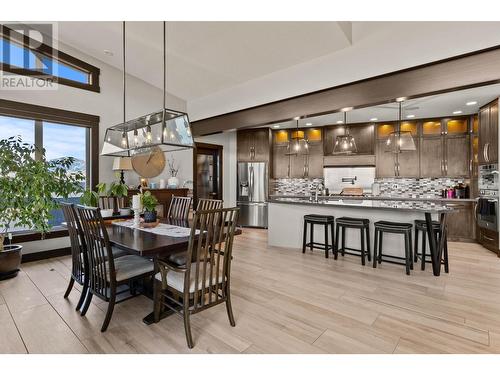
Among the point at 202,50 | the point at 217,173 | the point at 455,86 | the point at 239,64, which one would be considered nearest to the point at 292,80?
the point at 239,64

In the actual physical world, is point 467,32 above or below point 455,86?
above

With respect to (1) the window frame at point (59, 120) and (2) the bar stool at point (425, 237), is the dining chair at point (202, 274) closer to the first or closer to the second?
(2) the bar stool at point (425, 237)

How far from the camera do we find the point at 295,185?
22.6 ft

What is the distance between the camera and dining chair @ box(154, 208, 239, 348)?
1.88 meters

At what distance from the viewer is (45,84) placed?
420 cm

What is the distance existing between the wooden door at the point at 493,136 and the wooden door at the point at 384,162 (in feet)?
5.50

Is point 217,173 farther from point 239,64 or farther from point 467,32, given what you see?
point 467,32

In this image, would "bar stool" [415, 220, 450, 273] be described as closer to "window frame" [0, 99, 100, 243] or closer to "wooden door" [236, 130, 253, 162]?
"wooden door" [236, 130, 253, 162]

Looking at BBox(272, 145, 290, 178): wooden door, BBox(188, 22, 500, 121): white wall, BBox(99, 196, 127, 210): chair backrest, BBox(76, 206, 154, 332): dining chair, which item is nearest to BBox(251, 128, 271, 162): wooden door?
BBox(272, 145, 290, 178): wooden door

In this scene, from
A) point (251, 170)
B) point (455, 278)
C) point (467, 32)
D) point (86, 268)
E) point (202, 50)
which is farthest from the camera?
point (251, 170)

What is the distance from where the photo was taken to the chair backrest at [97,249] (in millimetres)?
2035

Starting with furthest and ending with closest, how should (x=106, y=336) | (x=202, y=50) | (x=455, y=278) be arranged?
(x=202, y=50) → (x=455, y=278) → (x=106, y=336)

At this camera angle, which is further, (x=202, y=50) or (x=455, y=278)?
(x=202, y=50)
